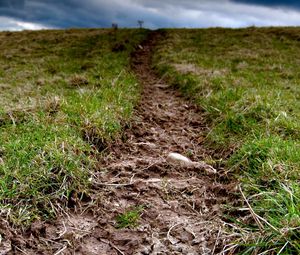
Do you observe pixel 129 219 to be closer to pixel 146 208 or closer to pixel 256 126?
pixel 146 208

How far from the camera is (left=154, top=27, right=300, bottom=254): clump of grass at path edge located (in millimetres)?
3908

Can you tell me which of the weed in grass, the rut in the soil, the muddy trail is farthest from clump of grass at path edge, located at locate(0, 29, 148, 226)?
the weed in grass

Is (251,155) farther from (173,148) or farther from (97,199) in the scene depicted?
(97,199)

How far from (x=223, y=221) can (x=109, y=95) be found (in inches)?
228

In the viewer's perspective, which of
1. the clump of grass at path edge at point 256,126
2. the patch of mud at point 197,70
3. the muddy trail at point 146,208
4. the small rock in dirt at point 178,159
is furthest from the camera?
the patch of mud at point 197,70

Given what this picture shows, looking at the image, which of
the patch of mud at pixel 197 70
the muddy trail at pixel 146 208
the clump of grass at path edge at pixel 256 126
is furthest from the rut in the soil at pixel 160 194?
the patch of mud at pixel 197 70

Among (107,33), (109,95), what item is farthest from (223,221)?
(107,33)

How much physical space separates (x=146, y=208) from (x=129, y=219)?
36 centimetres

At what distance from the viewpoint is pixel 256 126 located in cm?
744

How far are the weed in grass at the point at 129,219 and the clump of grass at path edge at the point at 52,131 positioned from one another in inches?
26.4

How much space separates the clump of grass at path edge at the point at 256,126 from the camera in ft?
12.8

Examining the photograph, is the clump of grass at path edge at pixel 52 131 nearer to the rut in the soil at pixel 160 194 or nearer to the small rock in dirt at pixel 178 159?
the rut in the soil at pixel 160 194

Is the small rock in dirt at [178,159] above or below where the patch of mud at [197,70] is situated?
below

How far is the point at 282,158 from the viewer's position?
18.3 ft
